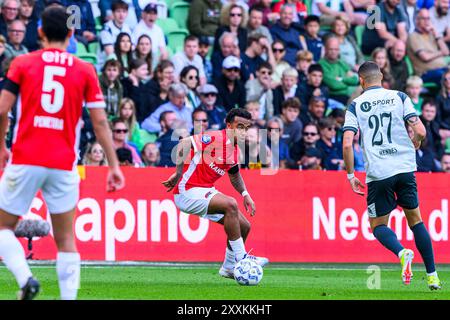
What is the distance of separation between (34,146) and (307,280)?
6606 millimetres

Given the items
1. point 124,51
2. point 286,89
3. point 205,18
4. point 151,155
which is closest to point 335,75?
point 286,89

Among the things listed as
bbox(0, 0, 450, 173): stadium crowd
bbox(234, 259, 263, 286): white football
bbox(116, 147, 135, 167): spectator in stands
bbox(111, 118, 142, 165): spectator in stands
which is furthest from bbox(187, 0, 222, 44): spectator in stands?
bbox(234, 259, 263, 286): white football

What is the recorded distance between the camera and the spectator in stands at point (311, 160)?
20.2m

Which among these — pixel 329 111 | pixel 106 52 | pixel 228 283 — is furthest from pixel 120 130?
pixel 228 283

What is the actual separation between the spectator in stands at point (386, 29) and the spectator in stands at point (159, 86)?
16.3 feet

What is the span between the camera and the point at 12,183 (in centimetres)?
888

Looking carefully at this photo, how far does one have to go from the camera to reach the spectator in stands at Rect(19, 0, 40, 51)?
19.7m

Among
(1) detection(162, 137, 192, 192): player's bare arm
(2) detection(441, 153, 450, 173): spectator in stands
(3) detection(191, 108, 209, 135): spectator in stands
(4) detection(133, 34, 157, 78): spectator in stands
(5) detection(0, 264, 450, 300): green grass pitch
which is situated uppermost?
(4) detection(133, 34, 157, 78): spectator in stands

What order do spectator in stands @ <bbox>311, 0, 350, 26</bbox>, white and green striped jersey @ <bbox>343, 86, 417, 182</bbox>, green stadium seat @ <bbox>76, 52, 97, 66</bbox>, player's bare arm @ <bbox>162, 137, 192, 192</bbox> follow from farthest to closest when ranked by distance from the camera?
1. spectator in stands @ <bbox>311, 0, 350, 26</bbox>
2. green stadium seat @ <bbox>76, 52, 97, 66</bbox>
3. player's bare arm @ <bbox>162, 137, 192, 192</bbox>
4. white and green striped jersey @ <bbox>343, 86, 417, 182</bbox>

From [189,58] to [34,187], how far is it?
12.5m

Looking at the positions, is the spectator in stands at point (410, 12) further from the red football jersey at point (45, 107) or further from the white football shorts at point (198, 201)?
the red football jersey at point (45, 107)

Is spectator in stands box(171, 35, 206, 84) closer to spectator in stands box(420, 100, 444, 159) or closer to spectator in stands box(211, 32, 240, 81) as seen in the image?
spectator in stands box(211, 32, 240, 81)

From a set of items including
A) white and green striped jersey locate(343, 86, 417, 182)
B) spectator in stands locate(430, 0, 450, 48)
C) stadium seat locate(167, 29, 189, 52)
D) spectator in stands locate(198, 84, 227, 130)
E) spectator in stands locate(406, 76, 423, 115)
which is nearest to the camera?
white and green striped jersey locate(343, 86, 417, 182)

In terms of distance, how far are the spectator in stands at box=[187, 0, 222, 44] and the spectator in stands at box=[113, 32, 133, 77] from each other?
1943mm
